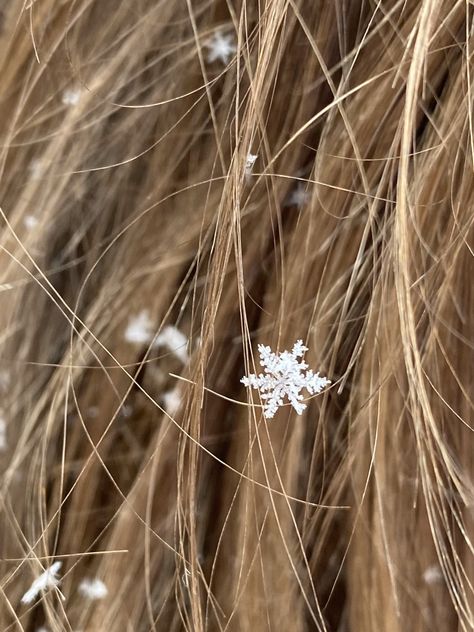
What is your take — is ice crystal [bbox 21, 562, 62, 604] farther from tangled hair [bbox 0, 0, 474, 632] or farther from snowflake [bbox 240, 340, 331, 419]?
snowflake [bbox 240, 340, 331, 419]

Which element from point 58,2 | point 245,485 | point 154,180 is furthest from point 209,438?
point 58,2

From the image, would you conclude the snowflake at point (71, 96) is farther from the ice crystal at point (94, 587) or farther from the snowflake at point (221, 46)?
the ice crystal at point (94, 587)

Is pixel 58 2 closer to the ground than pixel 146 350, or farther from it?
farther from it

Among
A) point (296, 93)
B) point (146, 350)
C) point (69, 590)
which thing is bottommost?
point (69, 590)

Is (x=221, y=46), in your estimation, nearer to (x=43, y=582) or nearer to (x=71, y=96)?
(x=71, y=96)

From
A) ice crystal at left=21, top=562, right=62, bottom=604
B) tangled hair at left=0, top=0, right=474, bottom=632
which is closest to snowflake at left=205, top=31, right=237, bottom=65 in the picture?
tangled hair at left=0, top=0, right=474, bottom=632

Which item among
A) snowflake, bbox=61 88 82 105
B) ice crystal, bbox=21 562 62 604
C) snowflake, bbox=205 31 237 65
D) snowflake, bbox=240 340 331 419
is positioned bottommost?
ice crystal, bbox=21 562 62 604

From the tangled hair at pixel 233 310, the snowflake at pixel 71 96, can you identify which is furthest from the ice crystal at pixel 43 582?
the snowflake at pixel 71 96

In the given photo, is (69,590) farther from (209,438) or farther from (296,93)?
(296,93)
